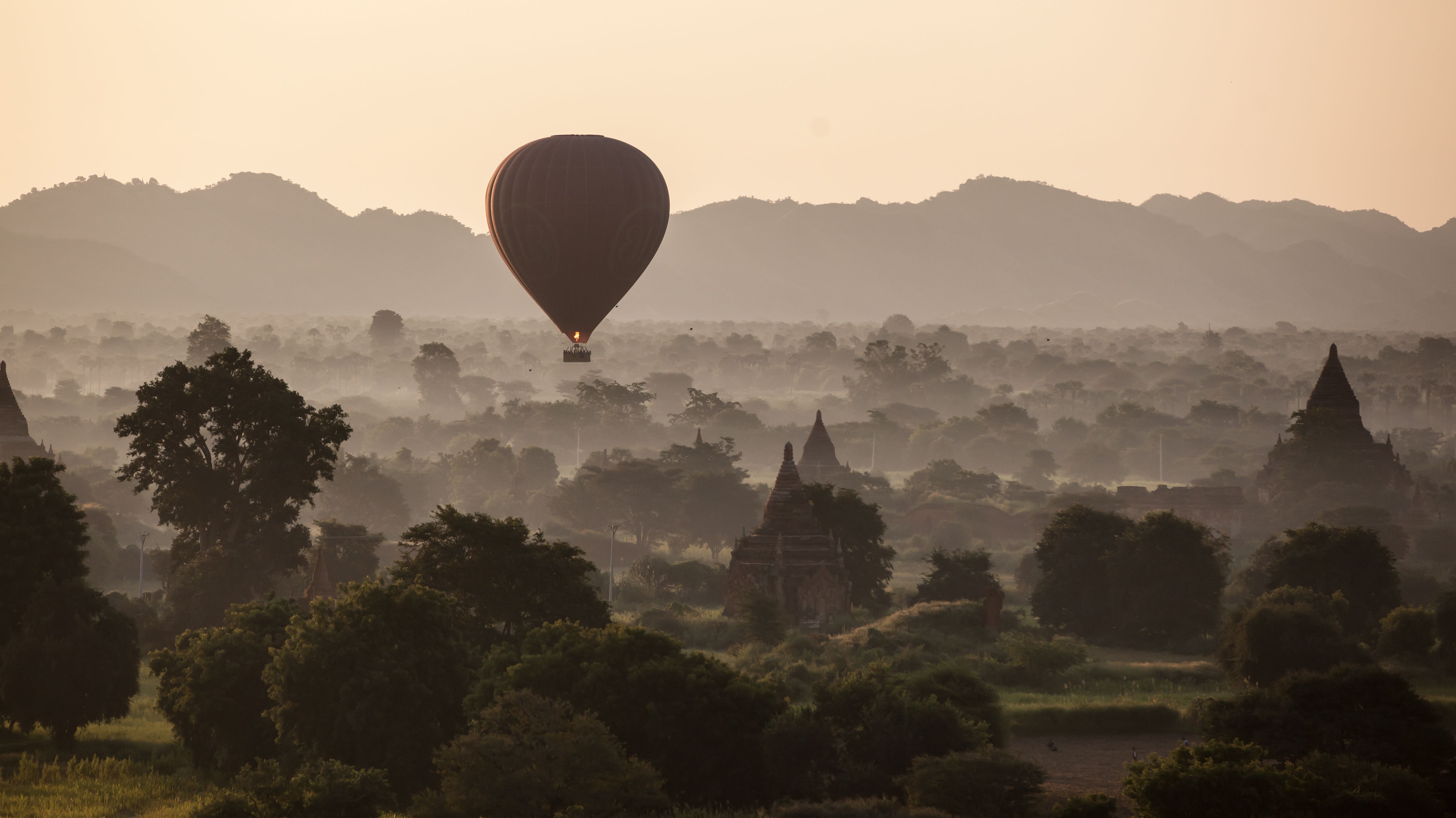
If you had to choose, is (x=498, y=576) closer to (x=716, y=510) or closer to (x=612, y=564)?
(x=612, y=564)

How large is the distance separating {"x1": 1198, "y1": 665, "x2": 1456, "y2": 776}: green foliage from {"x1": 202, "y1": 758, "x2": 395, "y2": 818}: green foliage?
16.6 m

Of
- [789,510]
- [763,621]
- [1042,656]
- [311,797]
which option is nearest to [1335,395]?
[789,510]

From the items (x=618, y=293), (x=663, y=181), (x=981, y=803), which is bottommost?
(x=981, y=803)

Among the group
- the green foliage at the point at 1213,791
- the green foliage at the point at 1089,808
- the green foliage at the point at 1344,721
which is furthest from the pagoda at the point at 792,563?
the green foliage at the point at 1089,808

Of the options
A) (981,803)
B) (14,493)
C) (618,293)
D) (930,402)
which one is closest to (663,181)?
(618,293)

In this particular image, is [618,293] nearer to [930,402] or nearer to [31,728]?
[31,728]

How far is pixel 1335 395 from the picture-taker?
88.0 metres

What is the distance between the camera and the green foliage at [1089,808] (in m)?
25.8

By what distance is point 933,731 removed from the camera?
32031 mm

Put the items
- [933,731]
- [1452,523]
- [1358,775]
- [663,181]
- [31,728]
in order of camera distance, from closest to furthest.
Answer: [1358,775], [933,731], [31,728], [663,181], [1452,523]

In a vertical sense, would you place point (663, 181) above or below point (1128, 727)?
above

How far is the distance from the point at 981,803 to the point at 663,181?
29382 millimetres

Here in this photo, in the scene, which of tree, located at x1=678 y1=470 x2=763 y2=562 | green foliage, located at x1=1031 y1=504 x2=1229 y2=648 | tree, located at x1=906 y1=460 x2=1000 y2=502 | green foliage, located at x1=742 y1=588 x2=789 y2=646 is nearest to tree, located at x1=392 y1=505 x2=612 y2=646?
green foliage, located at x1=742 y1=588 x2=789 y2=646

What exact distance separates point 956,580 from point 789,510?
836cm
